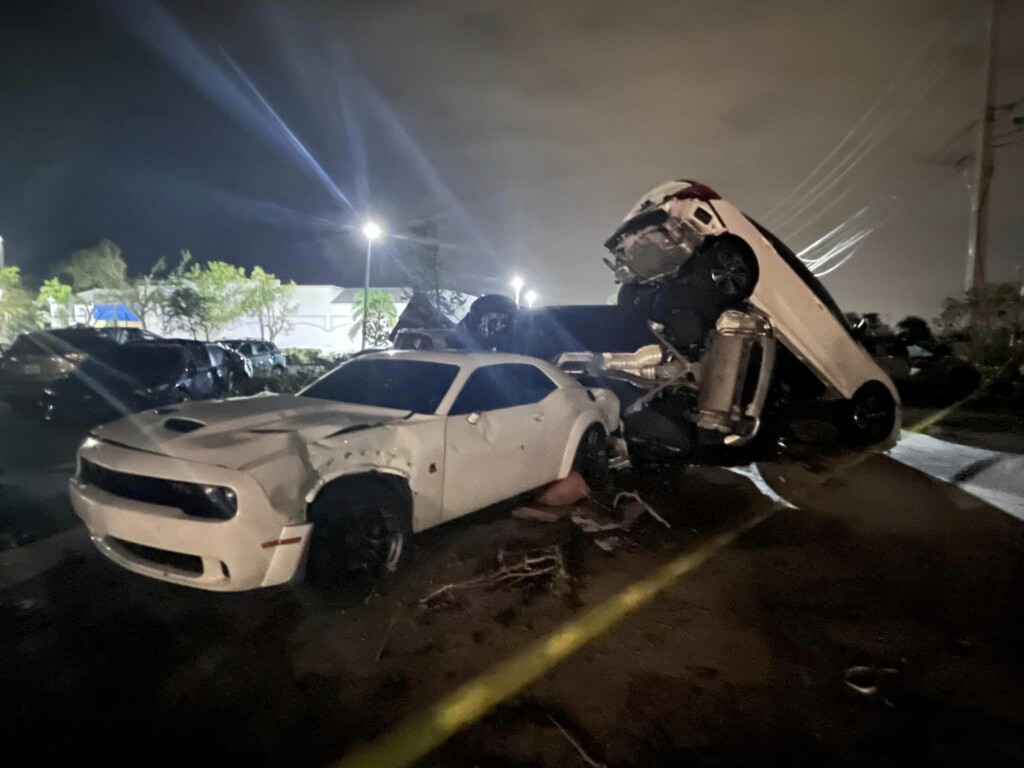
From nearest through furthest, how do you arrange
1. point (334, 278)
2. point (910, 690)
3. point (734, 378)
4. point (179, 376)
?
1. point (910, 690)
2. point (734, 378)
3. point (179, 376)
4. point (334, 278)

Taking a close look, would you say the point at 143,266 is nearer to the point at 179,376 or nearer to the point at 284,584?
the point at 179,376

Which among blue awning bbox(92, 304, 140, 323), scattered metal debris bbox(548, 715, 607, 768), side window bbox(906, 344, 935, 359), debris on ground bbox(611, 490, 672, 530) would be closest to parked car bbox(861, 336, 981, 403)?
side window bbox(906, 344, 935, 359)

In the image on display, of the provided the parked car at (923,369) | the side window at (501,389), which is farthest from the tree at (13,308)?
the parked car at (923,369)

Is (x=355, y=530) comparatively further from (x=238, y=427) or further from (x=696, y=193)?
(x=696, y=193)

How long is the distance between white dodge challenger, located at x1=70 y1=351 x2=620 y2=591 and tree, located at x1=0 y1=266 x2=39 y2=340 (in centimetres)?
2501

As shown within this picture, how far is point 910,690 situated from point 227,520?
332cm

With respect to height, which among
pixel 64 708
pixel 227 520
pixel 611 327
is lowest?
pixel 64 708

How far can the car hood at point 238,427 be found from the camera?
3.18m

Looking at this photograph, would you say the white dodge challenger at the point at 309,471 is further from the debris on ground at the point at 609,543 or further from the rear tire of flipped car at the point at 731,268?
the rear tire of flipped car at the point at 731,268

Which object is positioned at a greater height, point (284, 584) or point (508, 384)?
point (508, 384)

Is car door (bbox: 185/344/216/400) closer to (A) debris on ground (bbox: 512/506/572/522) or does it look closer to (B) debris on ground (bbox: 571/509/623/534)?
(A) debris on ground (bbox: 512/506/572/522)

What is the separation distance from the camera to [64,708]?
Answer: 260 cm

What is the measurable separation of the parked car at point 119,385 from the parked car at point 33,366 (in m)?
0.11

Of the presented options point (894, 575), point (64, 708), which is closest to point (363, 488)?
point (64, 708)
